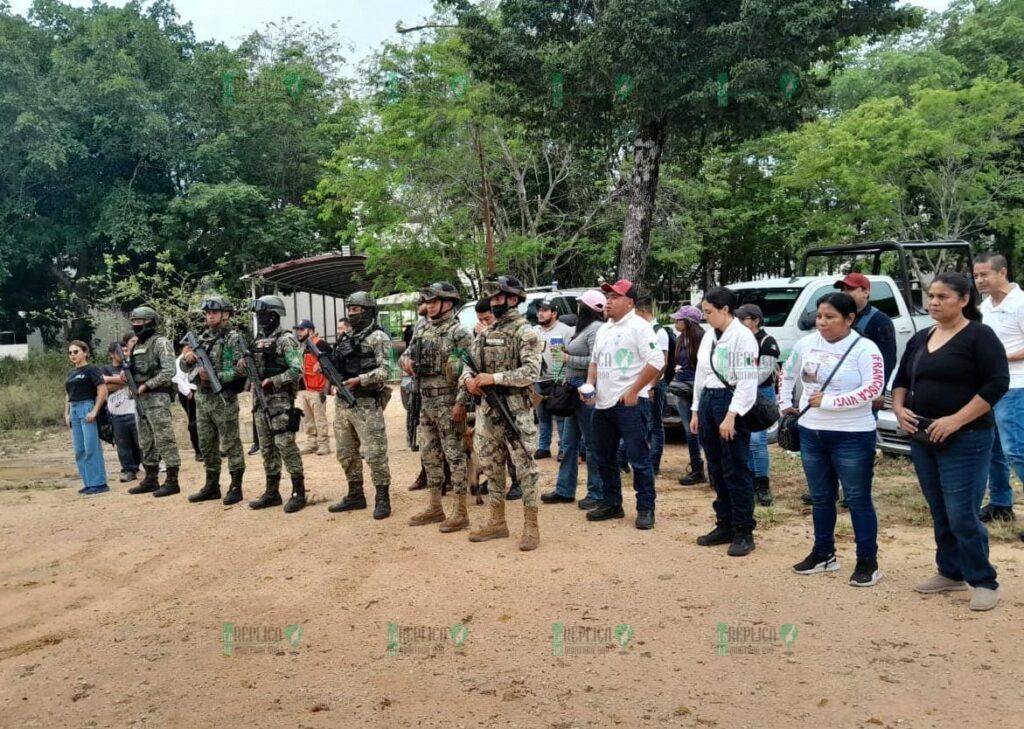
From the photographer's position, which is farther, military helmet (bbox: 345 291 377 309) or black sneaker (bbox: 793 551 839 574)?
military helmet (bbox: 345 291 377 309)

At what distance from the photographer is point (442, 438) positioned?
6184 mm

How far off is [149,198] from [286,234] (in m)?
4.39

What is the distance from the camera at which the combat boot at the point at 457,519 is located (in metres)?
6.07

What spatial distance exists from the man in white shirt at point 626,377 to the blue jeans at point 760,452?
3.75ft

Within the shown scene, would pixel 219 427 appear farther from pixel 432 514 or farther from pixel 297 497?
pixel 432 514

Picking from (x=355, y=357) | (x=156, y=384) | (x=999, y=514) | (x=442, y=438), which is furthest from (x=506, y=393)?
(x=156, y=384)

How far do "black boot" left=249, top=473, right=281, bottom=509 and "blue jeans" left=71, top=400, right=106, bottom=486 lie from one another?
2.50 m

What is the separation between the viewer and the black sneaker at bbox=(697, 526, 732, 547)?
5.51 metres

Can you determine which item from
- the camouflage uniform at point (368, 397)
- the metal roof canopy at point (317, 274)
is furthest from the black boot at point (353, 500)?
the metal roof canopy at point (317, 274)

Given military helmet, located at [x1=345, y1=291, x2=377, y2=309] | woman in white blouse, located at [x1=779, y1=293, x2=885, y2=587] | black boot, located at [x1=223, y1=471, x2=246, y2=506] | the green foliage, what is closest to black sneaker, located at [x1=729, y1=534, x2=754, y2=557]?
woman in white blouse, located at [x1=779, y1=293, x2=885, y2=587]

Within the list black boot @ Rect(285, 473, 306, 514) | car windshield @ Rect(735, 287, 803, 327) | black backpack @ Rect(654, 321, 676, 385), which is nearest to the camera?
black boot @ Rect(285, 473, 306, 514)

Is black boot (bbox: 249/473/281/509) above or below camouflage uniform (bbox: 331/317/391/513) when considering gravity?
below

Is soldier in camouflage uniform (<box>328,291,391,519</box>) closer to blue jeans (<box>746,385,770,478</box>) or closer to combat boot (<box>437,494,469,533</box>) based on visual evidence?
combat boot (<box>437,494,469,533</box>)

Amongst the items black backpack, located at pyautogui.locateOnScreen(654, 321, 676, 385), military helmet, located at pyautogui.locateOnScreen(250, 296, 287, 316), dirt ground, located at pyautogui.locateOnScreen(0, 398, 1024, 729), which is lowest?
dirt ground, located at pyautogui.locateOnScreen(0, 398, 1024, 729)
